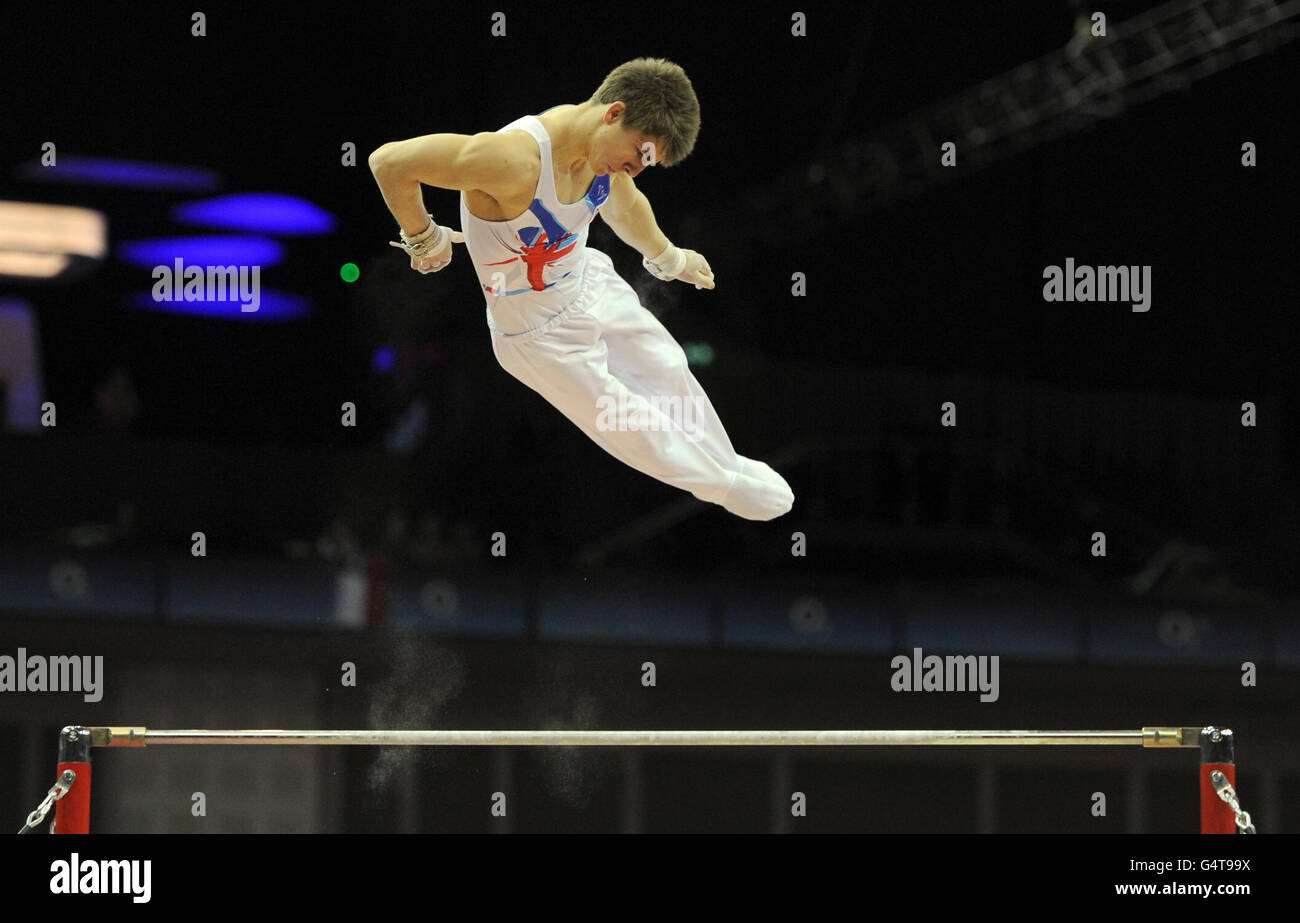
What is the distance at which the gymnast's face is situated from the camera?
3.85 m

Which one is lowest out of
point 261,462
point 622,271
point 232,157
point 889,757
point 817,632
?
point 889,757

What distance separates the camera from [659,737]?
13.0 feet

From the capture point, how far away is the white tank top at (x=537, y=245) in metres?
3.87

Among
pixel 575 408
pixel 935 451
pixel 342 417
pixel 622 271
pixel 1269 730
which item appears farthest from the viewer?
pixel 1269 730

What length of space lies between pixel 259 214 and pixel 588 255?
1483mm

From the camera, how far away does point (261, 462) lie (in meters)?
5.13

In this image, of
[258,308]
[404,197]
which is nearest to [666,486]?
[258,308]

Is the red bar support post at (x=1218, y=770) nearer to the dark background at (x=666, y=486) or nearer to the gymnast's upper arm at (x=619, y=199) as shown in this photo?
the dark background at (x=666, y=486)

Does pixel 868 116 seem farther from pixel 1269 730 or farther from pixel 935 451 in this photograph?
pixel 1269 730

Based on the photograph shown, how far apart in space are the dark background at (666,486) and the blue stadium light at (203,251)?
66 mm

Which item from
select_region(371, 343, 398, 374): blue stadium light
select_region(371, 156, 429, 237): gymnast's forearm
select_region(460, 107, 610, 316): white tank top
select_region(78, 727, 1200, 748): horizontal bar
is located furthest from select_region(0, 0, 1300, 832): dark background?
select_region(78, 727, 1200, 748): horizontal bar

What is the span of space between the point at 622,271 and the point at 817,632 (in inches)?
65.5

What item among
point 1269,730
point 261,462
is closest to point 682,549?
point 261,462

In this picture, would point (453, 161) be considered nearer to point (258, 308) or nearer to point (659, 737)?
point (258, 308)
